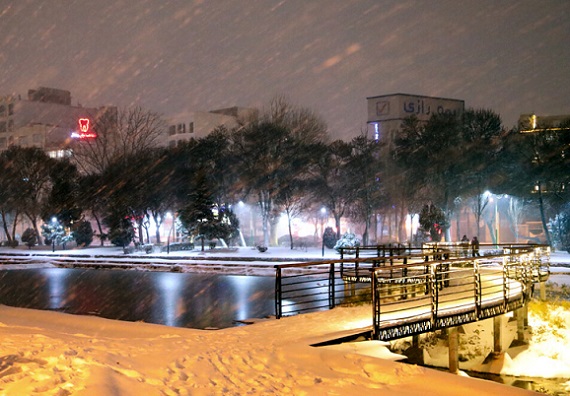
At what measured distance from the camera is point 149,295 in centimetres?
2369

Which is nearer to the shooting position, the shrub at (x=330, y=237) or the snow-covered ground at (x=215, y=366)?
the snow-covered ground at (x=215, y=366)

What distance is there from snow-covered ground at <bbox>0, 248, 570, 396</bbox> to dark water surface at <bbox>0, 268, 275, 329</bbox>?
514 cm

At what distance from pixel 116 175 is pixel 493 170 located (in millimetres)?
32541

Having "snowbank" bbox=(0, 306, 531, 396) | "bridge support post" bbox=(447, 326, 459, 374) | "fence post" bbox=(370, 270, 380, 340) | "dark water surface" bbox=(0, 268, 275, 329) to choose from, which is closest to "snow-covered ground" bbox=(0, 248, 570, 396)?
"snowbank" bbox=(0, 306, 531, 396)

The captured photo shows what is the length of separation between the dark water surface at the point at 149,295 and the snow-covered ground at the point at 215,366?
5143 mm

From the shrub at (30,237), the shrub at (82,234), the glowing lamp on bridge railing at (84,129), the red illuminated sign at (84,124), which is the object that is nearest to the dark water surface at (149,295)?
the shrub at (82,234)

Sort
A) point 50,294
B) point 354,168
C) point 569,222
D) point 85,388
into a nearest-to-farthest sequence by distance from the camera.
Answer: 1. point 85,388
2. point 50,294
3. point 569,222
4. point 354,168

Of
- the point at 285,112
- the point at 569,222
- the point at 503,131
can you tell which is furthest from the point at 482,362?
the point at 285,112

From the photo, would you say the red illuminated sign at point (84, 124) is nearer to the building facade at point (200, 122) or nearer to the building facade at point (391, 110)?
the building facade at point (200, 122)

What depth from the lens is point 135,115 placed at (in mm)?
68562

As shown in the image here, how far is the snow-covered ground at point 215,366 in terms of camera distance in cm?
693

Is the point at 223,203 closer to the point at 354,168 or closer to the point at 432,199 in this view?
the point at 354,168

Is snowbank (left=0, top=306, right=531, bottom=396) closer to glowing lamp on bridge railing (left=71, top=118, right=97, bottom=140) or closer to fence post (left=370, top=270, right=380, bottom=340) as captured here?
fence post (left=370, top=270, right=380, bottom=340)

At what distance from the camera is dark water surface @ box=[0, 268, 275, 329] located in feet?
59.5
